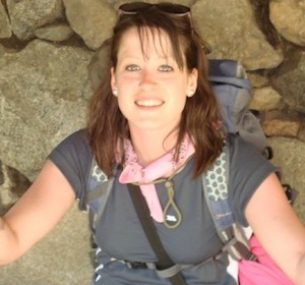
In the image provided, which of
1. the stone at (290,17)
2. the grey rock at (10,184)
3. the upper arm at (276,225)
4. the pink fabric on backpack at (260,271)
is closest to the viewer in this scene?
the upper arm at (276,225)

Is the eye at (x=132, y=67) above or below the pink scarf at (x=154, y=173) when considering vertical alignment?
above

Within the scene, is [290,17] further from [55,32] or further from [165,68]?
[55,32]

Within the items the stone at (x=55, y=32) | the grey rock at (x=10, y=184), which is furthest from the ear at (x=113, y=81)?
the grey rock at (x=10, y=184)

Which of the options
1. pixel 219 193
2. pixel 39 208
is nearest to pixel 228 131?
pixel 219 193

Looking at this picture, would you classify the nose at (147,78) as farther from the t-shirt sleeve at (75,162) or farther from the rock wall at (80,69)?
the rock wall at (80,69)

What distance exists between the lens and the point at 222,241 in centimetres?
202

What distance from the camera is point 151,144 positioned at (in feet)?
6.55

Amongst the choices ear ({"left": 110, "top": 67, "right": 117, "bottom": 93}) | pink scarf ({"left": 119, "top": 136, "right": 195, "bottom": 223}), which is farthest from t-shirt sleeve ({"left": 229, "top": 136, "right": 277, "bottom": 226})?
ear ({"left": 110, "top": 67, "right": 117, "bottom": 93})

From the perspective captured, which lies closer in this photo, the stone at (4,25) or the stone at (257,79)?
the stone at (257,79)

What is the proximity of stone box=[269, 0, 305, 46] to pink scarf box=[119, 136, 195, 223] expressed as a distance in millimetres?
561

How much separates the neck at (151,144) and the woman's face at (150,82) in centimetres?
6

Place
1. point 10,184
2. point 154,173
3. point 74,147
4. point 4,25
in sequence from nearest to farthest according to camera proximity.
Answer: point 154,173 < point 74,147 < point 4,25 < point 10,184

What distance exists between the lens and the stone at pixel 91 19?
7.87 ft

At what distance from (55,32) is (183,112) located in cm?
70
